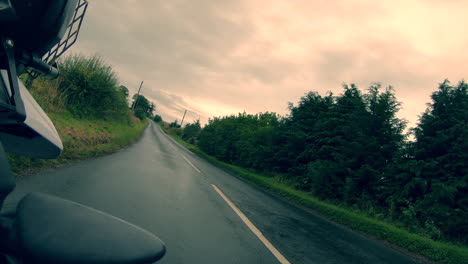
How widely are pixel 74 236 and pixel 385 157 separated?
45.9 ft

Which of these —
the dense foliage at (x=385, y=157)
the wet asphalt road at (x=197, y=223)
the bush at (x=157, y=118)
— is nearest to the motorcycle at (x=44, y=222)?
the wet asphalt road at (x=197, y=223)

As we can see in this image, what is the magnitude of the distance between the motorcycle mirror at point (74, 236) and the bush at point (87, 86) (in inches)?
608

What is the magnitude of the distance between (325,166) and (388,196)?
3378 millimetres

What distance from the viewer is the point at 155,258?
0.76 m

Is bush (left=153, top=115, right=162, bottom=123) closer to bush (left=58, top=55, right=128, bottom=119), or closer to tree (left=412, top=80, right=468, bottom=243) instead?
bush (left=58, top=55, right=128, bottom=119)

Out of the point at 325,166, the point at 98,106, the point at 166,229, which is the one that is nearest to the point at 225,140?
the point at 98,106

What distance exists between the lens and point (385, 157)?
41.1 ft

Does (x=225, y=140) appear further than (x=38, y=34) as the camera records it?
Yes

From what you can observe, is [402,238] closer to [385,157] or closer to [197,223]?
[385,157]

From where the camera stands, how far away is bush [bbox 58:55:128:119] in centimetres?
1552

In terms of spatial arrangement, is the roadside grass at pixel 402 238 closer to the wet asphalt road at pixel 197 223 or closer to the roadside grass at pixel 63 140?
the wet asphalt road at pixel 197 223

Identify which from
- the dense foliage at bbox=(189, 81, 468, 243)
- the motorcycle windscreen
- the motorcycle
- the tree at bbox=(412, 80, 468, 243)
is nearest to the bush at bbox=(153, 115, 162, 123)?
the dense foliage at bbox=(189, 81, 468, 243)

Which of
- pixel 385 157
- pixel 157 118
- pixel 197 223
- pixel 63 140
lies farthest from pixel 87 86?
pixel 157 118

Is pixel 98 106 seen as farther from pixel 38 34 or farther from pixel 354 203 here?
pixel 38 34
